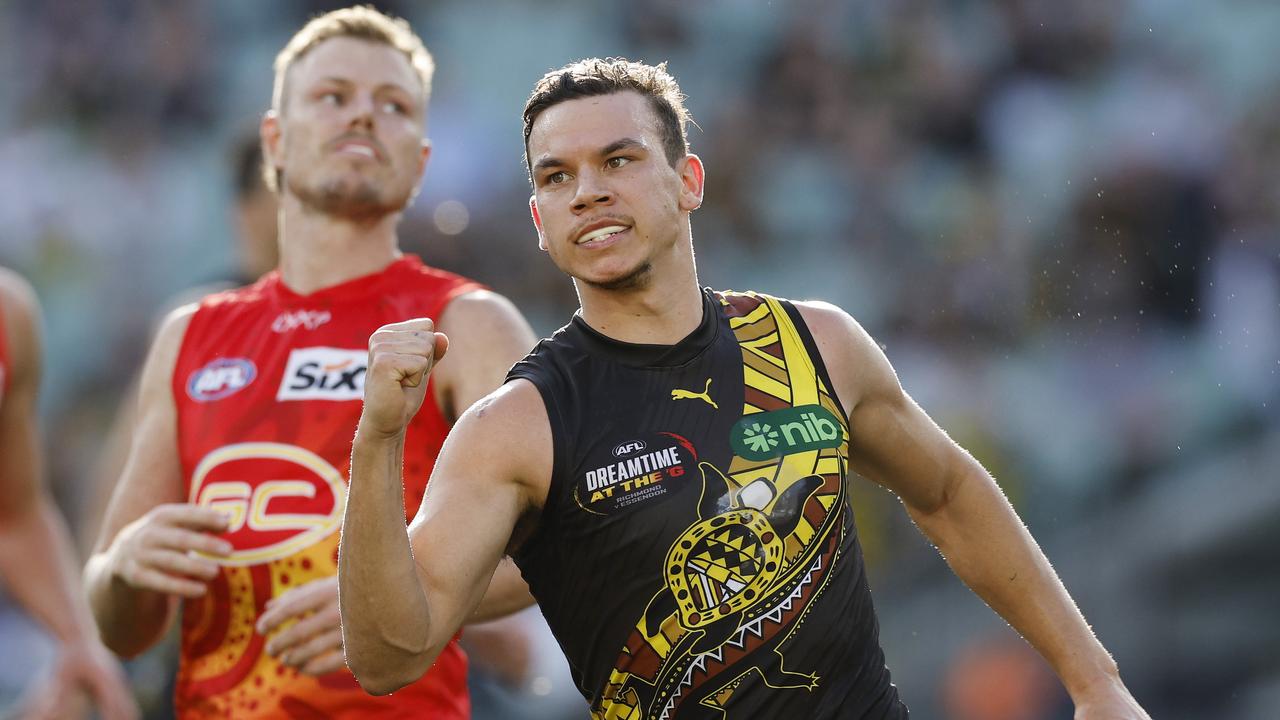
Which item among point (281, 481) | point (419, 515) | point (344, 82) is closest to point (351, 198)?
point (344, 82)

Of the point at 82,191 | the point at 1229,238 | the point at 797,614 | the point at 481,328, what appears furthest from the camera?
the point at 82,191

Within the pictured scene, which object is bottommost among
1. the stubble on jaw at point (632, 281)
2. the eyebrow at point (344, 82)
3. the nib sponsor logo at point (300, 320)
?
the nib sponsor logo at point (300, 320)

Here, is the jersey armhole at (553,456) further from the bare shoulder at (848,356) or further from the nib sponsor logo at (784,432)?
the bare shoulder at (848,356)

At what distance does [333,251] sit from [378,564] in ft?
6.59

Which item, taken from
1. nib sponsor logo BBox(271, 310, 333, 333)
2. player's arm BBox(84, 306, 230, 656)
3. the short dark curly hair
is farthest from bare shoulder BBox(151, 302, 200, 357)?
the short dark curly hair

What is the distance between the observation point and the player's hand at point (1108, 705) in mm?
3447

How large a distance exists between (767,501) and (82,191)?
9660 millimetres

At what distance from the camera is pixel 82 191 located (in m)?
11.7

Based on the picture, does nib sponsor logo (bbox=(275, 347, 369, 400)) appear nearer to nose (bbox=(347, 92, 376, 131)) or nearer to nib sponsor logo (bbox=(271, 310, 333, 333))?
nib sponsor logo (bbox=(271, 310, 333, 333))

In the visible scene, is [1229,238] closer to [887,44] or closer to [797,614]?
[887,44]

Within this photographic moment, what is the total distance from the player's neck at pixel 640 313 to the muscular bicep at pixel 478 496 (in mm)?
291

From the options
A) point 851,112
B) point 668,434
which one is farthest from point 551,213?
point 851,112

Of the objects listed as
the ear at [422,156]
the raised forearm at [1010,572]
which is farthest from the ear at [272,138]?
the raised forearm at [1010,572]

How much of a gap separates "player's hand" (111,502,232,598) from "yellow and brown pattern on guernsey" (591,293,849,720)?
1.22 metres
